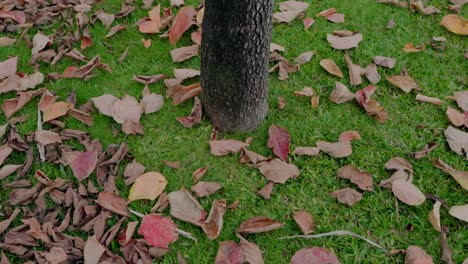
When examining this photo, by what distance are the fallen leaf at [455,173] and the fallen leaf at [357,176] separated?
0.39 m

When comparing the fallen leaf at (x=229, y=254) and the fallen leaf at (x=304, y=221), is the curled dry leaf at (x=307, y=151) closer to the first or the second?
the fallen leaf at (x=304, y=221)

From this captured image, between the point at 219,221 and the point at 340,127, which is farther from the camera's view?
the point at 340,127

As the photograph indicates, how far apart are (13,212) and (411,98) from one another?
2.32 meters

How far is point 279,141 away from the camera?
2.64m

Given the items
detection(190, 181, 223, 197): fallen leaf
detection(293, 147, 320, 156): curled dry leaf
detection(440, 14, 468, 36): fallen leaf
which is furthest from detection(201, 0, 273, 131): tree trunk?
detection(440, 14, 468, 36): fallen leaf

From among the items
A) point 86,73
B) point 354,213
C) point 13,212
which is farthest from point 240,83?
point 13,212

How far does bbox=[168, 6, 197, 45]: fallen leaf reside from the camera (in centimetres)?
326

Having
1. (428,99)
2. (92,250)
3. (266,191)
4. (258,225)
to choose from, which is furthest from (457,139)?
(92,250)

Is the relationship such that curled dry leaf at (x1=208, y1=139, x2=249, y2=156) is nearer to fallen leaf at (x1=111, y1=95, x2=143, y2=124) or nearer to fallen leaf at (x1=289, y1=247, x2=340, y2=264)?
fallen leaf at (x1=111, y1=95, x2=143, y2=124)

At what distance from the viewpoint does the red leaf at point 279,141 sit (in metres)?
2.61

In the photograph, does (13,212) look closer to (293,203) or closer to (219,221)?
(219,221)

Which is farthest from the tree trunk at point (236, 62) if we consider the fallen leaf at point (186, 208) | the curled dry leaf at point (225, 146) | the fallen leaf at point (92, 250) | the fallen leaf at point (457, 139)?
the fallen leaf at point (457, 139)

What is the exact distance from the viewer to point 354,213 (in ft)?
7.89

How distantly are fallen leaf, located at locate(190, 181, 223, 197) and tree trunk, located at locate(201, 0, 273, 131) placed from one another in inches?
15.6
